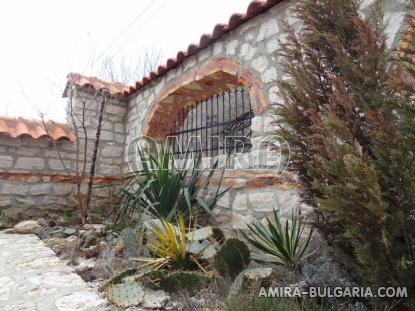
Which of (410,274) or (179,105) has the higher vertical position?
(179,105)

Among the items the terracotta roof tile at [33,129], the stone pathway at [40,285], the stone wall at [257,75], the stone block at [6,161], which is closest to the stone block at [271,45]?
the stone wall at [257,75]

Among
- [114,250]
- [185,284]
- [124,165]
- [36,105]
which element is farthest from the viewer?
[124,165]

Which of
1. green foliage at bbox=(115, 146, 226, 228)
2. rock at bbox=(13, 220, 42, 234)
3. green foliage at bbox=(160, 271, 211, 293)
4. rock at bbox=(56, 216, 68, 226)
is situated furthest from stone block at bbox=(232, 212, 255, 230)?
rock at bbox=(56, 216, 68, 226)

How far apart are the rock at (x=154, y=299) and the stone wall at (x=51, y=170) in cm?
252

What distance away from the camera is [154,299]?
1709 mm

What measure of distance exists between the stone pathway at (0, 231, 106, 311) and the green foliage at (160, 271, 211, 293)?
38 cm

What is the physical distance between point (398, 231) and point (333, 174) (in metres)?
0.33

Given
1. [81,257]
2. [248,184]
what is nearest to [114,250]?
[81,257]

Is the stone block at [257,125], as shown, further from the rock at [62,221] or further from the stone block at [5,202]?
the stone block at [5,202]

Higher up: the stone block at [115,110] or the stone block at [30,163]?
the stone block at [115,110]

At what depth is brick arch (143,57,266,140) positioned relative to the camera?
294cm

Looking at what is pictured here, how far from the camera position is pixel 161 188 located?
308 cm

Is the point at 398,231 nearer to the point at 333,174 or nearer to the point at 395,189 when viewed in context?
the point at 395,189

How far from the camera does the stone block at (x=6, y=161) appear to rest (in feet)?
13.6
